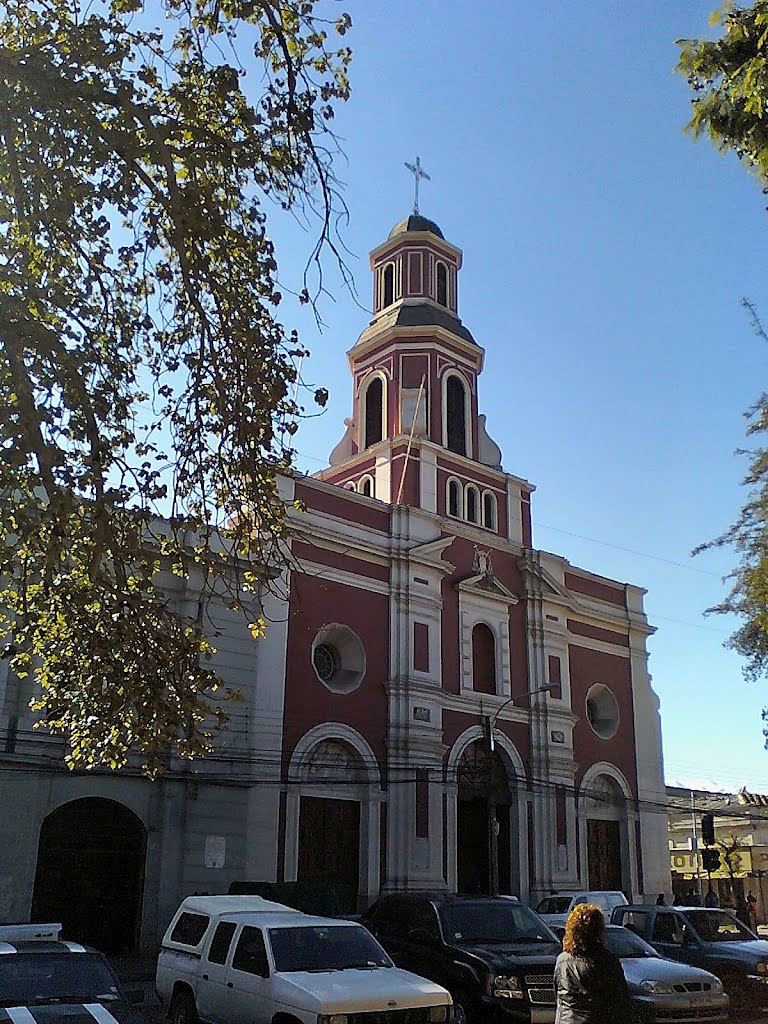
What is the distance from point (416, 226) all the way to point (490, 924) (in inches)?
1094

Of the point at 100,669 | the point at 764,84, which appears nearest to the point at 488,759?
the point at 100,669

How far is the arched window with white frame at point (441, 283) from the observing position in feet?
113

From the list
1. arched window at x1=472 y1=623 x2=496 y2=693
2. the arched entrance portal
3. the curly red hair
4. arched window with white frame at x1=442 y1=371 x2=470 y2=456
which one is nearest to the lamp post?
the arched entrance portal

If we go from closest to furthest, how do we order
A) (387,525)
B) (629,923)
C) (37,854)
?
(629,923), (37,854), (387,525)

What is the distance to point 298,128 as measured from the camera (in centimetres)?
887

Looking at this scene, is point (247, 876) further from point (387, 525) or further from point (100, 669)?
point (100, 669)

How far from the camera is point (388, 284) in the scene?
34.9 m

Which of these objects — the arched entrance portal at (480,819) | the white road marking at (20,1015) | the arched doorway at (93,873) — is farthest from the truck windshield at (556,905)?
the white road marking at (20,1015)

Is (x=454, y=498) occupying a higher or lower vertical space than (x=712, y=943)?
higher

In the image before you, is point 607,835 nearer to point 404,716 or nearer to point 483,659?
point 483,659

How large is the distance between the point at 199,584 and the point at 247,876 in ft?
21.4

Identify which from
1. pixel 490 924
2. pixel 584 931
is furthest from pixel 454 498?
pixel 584 931

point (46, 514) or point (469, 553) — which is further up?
point (469, 553)

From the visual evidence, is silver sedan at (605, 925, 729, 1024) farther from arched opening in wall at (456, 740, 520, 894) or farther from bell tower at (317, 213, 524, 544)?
bell tower at (317, 213, 524, 544)
